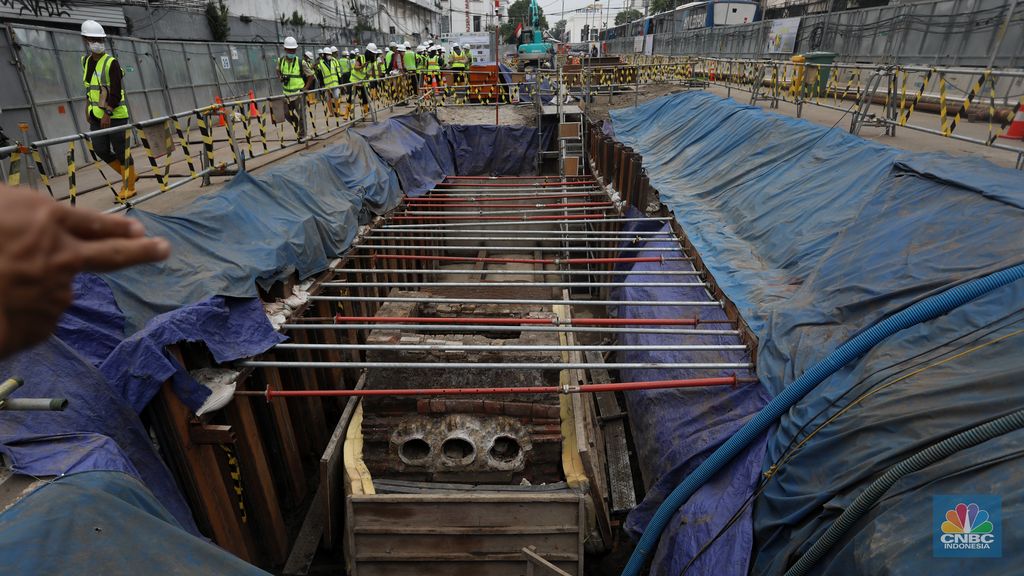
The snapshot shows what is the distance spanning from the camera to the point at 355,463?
16.9 ft

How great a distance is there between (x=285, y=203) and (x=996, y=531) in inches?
291

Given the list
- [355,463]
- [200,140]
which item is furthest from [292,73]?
[355,463]

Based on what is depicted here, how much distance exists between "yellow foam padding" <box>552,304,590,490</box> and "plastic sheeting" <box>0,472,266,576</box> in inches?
114

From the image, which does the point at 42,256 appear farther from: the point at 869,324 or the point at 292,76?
the point at 292,76

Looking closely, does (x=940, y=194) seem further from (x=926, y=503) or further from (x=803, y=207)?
(x=926, y=503)

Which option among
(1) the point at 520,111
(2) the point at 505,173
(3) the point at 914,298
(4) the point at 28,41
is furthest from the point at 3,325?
(1) the point at 520,111

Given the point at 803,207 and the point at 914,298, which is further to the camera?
the point at 803,207

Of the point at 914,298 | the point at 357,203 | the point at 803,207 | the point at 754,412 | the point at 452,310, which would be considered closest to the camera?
the point at 914,298

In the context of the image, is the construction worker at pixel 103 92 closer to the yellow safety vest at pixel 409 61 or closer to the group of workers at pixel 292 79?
the group of workers at pixel 292 79

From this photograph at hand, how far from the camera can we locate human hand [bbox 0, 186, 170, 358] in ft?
2.96

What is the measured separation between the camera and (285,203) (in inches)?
286

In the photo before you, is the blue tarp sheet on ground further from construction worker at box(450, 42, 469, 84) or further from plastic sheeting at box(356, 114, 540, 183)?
construction worker at box(450, 42, 469, 84)

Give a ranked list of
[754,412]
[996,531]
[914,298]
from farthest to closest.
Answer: [754,412]
[914,298]
[996,531]

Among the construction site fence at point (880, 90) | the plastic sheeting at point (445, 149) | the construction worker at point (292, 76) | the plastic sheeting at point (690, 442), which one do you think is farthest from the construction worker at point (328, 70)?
the plastic sheeting at point (690, 442)
